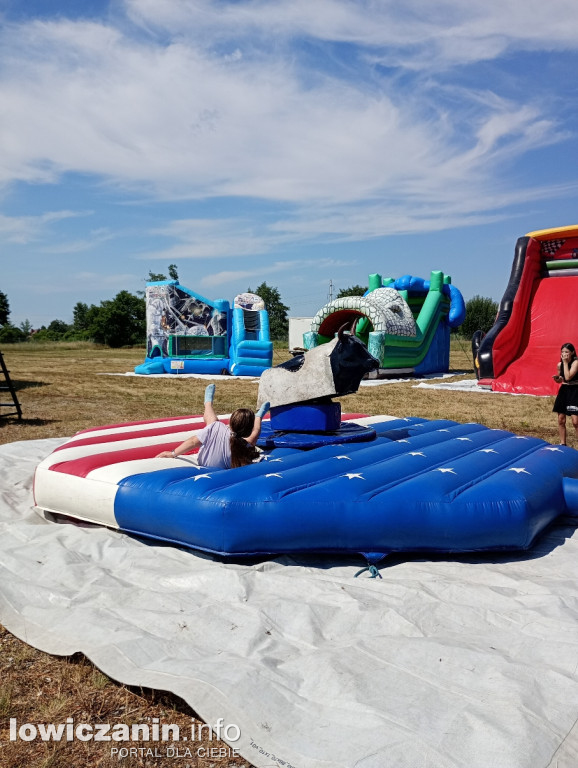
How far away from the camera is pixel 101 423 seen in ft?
24.7

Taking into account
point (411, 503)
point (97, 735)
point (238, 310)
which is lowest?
point (97, 735)

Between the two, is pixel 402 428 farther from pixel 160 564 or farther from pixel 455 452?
pixel 160 564

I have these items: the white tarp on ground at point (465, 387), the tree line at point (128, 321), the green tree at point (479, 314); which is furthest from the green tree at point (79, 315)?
the white tarp on ground at point (465, 387)

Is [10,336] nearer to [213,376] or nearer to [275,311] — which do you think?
[275,311]

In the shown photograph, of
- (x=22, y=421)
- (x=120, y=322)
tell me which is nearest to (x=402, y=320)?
(x=22, y=421)

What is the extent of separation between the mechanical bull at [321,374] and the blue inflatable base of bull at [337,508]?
2.28ft

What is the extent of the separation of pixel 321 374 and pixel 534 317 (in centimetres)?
846

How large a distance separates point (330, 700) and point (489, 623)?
2.74 feet

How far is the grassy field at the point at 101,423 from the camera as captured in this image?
1.85 m

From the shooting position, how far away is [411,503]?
10.1 feet

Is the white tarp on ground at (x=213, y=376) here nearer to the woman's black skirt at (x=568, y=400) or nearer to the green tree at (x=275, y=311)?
the woman's black skirt at (x=568, y=400)

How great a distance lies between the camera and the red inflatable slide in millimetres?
10968

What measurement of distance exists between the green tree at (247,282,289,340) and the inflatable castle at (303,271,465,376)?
32705 mm

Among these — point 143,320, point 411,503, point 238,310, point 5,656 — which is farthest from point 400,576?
point 143,320
